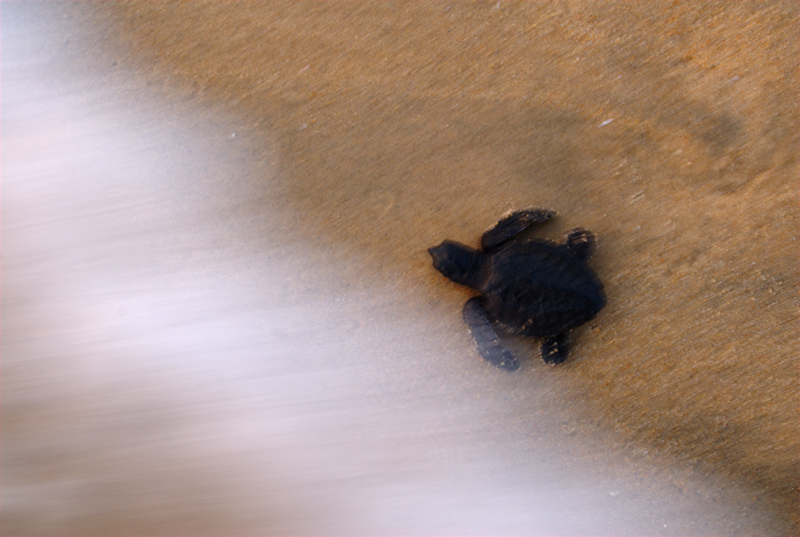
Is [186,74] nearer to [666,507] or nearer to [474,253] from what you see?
[474,253]

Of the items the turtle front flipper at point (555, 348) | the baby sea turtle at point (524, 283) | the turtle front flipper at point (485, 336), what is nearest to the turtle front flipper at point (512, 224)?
the baby sea turtle at point (524, 283)

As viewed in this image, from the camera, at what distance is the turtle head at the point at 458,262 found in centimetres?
234

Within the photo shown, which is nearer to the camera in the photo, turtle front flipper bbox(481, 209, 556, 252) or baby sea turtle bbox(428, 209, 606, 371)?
baby sea turtle bbox(428, 209, 606, 371)

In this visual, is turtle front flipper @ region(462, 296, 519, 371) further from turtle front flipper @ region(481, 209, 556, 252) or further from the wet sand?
turtle front flipper @ region(481, 209, 556, 252)

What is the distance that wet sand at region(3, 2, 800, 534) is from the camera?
235cm

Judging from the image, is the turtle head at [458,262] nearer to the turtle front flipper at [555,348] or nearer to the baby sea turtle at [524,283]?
the baby sea turtle at [524,283]

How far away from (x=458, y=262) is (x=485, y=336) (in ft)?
1.51

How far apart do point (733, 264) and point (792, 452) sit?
112 cm

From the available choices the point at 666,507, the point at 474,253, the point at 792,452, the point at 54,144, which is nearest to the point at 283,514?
the point at 474,253

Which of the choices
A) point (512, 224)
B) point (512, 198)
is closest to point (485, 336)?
point (512, 224)

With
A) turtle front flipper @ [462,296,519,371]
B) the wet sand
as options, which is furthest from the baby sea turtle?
the wet sand

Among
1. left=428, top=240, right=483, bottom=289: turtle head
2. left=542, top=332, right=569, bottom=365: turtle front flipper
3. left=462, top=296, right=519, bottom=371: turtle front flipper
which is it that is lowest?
left=542, top=332, right=569, bottom=365: turtle front flipper

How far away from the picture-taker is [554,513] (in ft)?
8.41

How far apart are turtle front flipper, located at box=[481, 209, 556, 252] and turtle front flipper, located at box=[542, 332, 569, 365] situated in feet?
1.99
